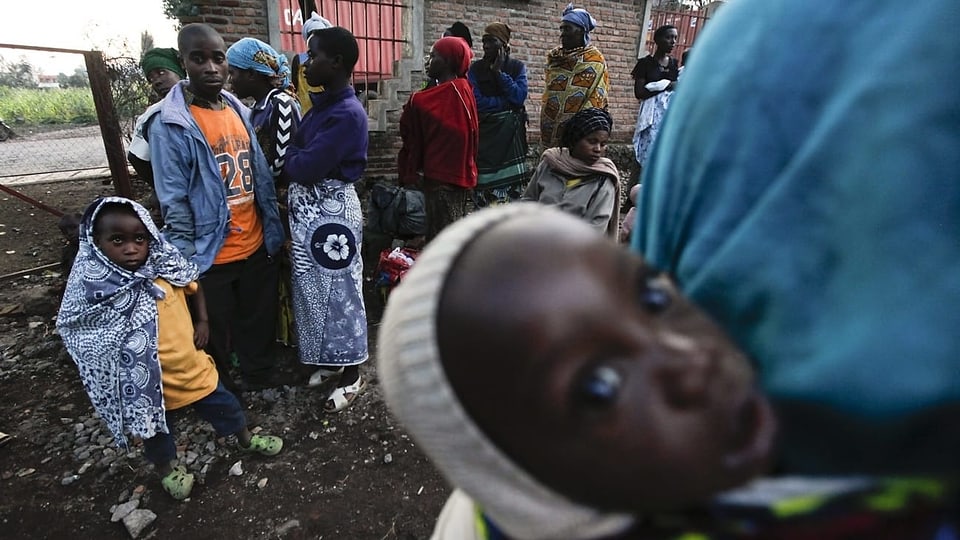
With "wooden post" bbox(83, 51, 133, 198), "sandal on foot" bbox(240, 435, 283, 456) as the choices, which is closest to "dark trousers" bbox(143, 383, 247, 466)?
"sandal on foot" bbox(240, 435, 283, 456)

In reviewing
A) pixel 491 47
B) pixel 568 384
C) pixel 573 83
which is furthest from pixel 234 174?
pixel 573 83

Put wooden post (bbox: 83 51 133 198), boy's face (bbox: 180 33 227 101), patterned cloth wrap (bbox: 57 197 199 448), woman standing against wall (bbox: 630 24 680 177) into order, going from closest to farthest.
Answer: patterned cloth wrap (bbox: 57 197 199 448) → boy's face (bbox: 180 33 227 101) → wooden post (bbox: 83 51 133 198) → woman standing against wall (bbox: 630 24 680 177)

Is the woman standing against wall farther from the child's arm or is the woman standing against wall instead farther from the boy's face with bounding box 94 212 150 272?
the boy's face with bounding box 94 212 150 272

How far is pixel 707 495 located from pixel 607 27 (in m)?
8.79

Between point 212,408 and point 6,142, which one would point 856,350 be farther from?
point 6,142

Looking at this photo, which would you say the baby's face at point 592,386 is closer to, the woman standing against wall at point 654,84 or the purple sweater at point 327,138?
the purple sweater at point 327,138

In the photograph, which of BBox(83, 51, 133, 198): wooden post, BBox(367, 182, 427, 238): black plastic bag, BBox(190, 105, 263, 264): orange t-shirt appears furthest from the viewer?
BBox(367, 182, 427, 238): black plastic bag

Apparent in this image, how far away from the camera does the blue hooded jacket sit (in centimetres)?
245

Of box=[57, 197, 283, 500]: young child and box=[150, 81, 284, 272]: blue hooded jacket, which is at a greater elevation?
box=[150, 81, 284, 272]: blue hooded jacket

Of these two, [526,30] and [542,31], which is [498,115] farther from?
[542,31]

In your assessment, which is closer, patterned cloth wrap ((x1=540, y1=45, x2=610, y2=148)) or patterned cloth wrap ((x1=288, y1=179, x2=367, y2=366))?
patterned cloth wrap ((x1=288, y1=179, x2=367, y2=366))

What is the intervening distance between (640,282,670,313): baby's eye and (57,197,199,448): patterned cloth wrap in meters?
2.22

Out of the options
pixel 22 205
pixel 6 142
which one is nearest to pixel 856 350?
pixel 22 205

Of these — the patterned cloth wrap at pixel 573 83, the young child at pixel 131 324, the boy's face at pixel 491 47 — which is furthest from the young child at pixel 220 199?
the patterned cloth wrap at pixel 573 83
